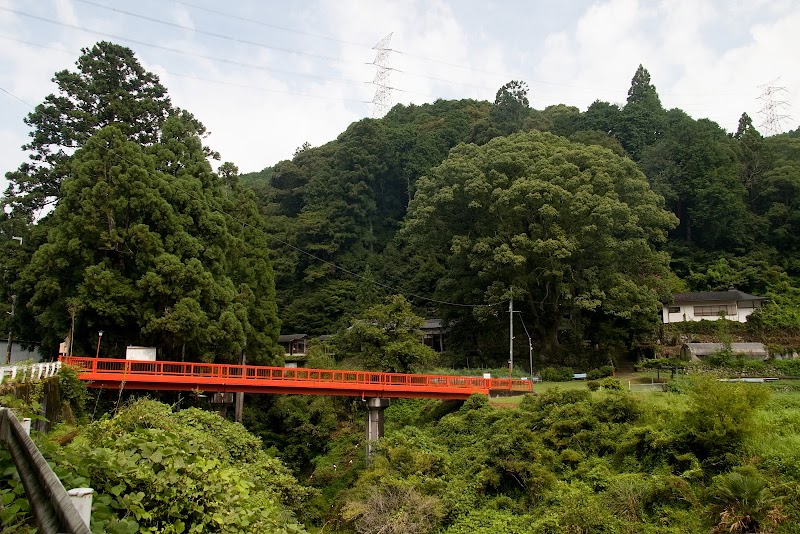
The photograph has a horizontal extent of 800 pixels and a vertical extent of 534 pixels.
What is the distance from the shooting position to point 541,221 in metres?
34.0

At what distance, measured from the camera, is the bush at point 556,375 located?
3178 centimetres

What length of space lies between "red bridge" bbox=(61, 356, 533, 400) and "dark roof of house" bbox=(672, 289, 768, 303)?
19161mm

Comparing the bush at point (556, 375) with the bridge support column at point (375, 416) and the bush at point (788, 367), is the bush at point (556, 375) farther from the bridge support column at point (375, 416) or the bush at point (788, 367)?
the bridge support column at point (375, 416)

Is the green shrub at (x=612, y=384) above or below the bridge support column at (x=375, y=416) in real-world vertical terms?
above

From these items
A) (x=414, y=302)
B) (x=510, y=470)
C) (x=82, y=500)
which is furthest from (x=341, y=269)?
(x=82, y=500)

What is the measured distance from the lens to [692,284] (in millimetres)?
43469

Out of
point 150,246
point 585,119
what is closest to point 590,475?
point 150,246

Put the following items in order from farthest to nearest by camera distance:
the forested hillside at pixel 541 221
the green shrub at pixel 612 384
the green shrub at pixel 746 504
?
1. the forested hillside at pixel 541 221
2. the green shrub at pixel 612 384
3. the green shrub at pixel 746 504

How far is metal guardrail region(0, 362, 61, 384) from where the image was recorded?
13.8m

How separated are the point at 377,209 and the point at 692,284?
28.4m

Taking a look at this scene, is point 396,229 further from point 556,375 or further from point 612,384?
point 612,384

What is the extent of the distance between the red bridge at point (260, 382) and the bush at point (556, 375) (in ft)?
19.7

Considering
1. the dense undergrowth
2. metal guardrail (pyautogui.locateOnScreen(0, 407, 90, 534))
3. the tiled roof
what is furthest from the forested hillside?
metal guardrail (pyautogui.locateOnScreen(0, 407, 90, 534))

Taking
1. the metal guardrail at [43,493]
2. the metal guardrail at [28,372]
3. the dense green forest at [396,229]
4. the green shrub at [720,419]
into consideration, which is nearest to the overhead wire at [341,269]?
the dense green forest at [396,229]
